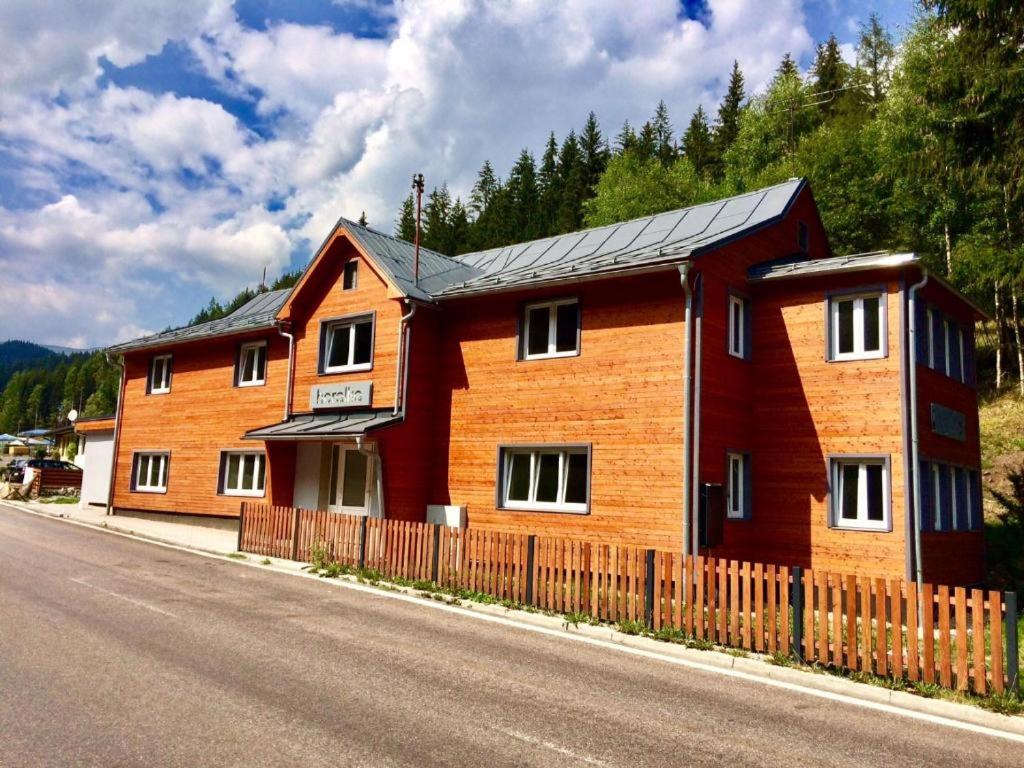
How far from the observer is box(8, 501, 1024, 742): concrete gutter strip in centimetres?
723

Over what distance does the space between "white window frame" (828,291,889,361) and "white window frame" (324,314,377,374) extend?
1107 centimetres

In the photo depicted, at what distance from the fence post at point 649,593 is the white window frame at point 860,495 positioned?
630cm

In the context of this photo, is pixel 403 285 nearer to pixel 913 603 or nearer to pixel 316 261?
pixel 316 261

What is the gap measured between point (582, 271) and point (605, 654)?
9125 millimetres

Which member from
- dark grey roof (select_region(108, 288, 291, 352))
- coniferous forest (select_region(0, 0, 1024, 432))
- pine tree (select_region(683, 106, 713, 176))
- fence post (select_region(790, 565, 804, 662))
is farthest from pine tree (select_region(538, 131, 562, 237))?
fence post (select_region(790, 565, 804, 662))

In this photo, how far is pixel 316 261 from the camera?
20.9 metres

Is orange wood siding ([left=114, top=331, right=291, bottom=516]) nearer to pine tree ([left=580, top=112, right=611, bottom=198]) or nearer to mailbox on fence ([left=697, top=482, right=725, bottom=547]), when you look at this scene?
mailbox on fence ([left=697, top=482, right=725, bottom=547])

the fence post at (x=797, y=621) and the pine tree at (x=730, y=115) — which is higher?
the pine tree at (x=730, y=115)

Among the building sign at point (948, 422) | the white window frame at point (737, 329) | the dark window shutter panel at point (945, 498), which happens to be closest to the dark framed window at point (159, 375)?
the white window frame at point (737, 329)

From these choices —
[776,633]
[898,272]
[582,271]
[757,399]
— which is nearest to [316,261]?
[582,271]

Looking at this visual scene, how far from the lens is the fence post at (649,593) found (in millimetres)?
10445

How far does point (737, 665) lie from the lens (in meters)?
8.88

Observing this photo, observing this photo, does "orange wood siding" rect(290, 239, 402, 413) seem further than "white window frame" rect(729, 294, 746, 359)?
Yes

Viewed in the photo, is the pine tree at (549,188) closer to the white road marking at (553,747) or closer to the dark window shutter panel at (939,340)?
the dark window shutter panel at (939,340)
